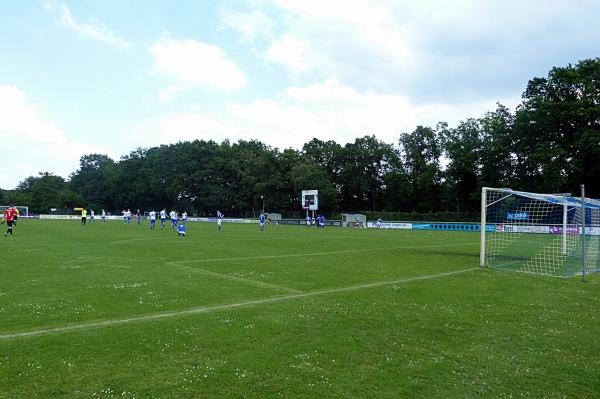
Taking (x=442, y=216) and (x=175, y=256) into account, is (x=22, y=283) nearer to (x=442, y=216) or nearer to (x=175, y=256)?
(x=175, y=256)

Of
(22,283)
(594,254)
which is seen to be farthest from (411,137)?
(22,283)

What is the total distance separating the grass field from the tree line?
5226 cm

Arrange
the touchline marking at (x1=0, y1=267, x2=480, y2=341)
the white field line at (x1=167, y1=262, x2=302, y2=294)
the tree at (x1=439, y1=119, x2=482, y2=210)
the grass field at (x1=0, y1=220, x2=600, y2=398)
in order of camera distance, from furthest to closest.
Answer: the tree at (x1=439, y1=119, x2=482, y2=210) < the white field line at (x1=167, y1=262, x2=302, y2=294) < the touchline marking at (x1=0, y1=267, x2=480, y2=341) < the grass field at (x1=0, y1=220, x2=600, y2=398)

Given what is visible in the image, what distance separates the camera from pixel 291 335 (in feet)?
25.9

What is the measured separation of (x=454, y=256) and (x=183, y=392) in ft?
66.3

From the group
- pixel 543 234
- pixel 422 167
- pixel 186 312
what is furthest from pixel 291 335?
pixel 422 167

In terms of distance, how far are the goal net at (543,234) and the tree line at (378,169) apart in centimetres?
1410

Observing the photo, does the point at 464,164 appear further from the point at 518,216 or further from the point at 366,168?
the point at 518,216

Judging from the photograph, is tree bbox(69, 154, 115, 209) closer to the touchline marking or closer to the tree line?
the tree line

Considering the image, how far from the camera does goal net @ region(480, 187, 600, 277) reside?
19.3 meters

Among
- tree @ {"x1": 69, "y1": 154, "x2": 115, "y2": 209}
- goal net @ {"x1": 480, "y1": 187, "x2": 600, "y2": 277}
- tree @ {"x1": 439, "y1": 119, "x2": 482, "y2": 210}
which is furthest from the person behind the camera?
tree @ {"x1": 69, "y1": 154, "x2": 115, "y2": 209}

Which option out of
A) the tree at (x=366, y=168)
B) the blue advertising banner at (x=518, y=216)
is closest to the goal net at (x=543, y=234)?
the blue advertising banner at (x=518, y=216)

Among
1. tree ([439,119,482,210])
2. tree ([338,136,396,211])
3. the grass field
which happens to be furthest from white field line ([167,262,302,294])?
tree ([338,136,396,211])

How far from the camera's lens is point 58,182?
140 metres
